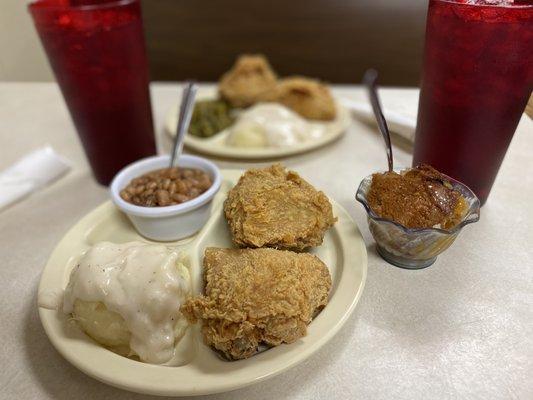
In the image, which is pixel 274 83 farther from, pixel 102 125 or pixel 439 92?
pixel 439 92

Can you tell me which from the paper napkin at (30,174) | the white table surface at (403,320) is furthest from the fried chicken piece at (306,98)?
the paper napkin at (30,174)

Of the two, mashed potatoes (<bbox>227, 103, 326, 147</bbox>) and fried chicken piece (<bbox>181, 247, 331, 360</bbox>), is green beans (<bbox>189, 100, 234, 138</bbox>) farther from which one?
fried chicken piece (<bbox>181, 247, 331, 360</bbox>)

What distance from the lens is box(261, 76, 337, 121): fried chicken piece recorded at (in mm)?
2197

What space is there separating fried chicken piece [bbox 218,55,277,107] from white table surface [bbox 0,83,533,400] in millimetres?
929

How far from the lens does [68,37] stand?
1437mm

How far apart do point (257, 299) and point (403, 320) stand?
0.43 meters

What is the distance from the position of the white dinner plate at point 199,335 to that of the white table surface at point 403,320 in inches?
4.2

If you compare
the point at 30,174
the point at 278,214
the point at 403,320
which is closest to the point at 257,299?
the point at 278,214

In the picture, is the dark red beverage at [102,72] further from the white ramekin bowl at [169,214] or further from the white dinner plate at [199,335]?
the white dinner plate at [199,335]

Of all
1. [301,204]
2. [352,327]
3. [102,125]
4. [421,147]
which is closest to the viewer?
[352,327]

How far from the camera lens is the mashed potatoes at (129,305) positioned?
0.98 meters

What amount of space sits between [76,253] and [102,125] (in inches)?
24.4

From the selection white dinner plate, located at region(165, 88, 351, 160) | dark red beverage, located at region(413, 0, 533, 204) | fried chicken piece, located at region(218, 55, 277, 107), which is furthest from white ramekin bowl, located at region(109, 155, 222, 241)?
fried chicken piece, located at region(218, 55, 277, 107)

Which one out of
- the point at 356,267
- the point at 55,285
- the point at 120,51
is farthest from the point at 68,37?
the point at 356,267
